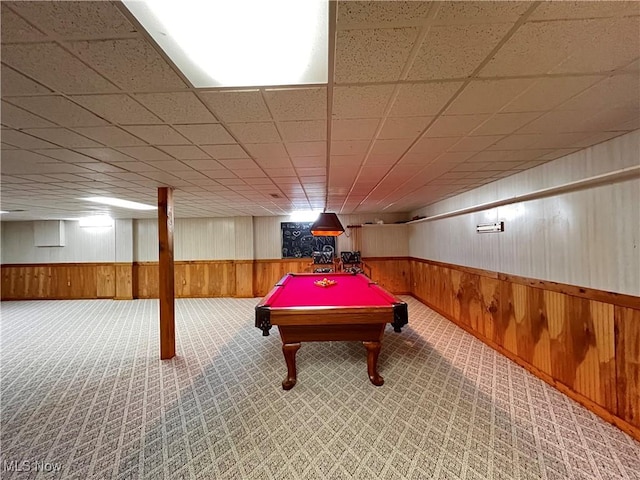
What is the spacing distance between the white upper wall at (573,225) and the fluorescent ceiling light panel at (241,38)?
2471 mm

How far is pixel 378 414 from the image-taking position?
88.1 inches

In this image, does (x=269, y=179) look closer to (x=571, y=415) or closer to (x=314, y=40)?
(x=314, y=40)

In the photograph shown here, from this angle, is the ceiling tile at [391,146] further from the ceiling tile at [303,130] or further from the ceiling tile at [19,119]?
the ceiling tile at [19,119]

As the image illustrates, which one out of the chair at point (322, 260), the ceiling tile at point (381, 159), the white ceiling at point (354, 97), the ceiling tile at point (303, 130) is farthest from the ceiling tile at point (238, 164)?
the chair at point (322, 260)

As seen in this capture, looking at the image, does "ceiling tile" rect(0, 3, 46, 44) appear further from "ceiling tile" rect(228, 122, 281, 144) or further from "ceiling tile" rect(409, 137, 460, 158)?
"ceiling tile" rect(409, 137, 460, 158)

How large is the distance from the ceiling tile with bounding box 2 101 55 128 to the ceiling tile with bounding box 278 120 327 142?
142cm

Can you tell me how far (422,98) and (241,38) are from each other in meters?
0.95

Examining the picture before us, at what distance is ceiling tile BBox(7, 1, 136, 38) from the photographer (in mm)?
823

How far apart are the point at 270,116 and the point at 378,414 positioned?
8.16ft

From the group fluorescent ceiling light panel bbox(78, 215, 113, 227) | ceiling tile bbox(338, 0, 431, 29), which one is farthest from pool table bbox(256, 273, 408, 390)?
fluorescent ceiling light panel bbox(78, 215, 113, 227)

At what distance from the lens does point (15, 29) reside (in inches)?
35.5

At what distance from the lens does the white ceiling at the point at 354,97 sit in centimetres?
92

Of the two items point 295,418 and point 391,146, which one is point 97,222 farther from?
point 391,146

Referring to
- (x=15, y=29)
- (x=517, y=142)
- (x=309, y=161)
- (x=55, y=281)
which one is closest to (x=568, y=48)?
(x=517, y=142)
